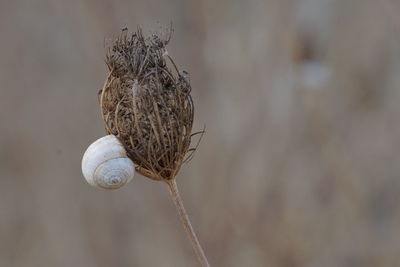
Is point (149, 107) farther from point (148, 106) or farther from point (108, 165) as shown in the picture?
point (108, 165)

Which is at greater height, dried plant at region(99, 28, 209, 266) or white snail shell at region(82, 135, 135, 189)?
dried plant at region(99, 28, 209, 266)

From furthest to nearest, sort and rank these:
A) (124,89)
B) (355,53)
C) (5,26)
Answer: (355,53)
(5,26)
(124,89)

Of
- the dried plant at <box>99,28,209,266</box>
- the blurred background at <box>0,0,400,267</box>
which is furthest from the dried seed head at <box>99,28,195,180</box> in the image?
the blurred background at <box>0,0,400,267</box>

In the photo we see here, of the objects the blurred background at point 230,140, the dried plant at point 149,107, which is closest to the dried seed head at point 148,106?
the dried plant at point 149,107

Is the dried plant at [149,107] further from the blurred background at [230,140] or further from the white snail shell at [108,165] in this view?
the blurred background at [230,140]

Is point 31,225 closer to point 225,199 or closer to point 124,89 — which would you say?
point 225,199

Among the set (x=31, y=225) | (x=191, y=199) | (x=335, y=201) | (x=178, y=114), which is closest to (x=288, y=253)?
(x=335, y=201)

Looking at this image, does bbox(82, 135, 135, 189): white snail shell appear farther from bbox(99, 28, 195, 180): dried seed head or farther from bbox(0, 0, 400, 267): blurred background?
bbox(0, 0, 400, 267): blurred background
